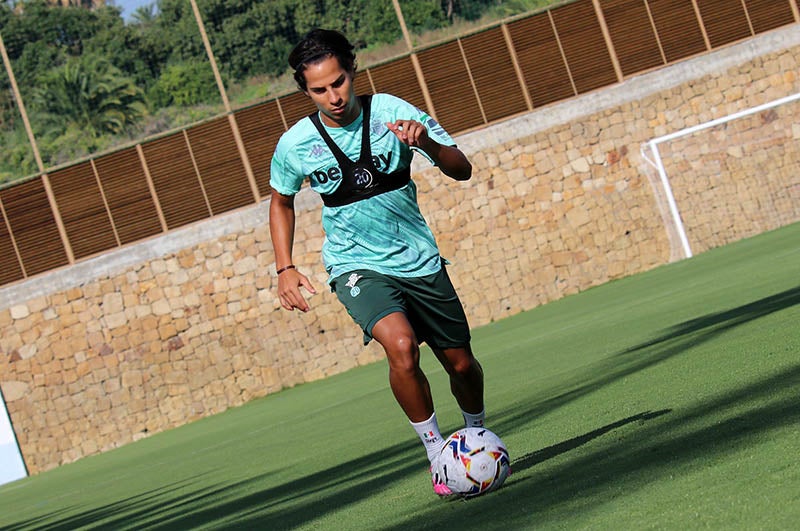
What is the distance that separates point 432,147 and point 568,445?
156cm

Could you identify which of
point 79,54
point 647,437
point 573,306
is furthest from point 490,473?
point 79,54

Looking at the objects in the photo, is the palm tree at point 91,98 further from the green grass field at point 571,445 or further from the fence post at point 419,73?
the green grass field at point 571,445

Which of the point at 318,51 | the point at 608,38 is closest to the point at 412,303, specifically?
the point at 318,51

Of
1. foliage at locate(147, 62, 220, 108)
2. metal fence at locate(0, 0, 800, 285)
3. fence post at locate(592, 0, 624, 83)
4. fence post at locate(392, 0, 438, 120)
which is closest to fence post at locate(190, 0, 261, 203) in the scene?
metal fence at locate(0, 0, 800, 285)

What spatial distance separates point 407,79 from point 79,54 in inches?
736

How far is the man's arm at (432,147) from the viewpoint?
509 cm

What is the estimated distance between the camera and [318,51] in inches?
216

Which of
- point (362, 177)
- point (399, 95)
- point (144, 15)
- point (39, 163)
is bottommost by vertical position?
point (362, 177)

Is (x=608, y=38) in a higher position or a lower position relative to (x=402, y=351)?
higher

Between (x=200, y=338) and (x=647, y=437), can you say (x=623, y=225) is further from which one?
(x=647, y=437)

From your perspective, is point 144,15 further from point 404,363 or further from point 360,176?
point 404,363

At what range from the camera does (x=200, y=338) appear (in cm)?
2314

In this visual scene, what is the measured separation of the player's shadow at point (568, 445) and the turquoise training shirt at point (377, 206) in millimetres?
967

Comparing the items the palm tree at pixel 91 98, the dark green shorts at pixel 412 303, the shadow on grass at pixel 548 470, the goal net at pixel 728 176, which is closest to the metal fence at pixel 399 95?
the goal net at pixel 728 176
